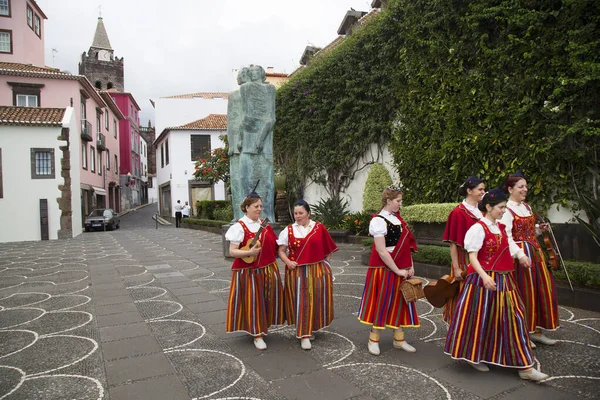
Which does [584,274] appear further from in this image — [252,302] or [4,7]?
[4,7]

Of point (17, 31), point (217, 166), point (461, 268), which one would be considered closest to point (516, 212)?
point (461, 268)

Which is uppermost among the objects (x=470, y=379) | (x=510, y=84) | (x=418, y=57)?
(x=418, y=57)

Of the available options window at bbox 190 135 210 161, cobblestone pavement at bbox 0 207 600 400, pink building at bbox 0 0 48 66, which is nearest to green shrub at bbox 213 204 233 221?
window at bbox 190 135 210 161

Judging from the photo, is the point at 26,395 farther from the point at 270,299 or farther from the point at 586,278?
the point at 586,278

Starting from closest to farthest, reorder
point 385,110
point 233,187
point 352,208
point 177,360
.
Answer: point 177,360 → point 233,187 → point 385,110 → point 352,208

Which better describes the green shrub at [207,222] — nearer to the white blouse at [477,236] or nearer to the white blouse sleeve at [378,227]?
the white blouse sleeve at [378,227]

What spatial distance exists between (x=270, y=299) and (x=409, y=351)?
1.36 metres

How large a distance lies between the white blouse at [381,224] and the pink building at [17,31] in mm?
33165

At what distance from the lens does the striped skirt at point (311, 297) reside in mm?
3875

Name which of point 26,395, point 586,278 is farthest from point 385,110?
point 26,395

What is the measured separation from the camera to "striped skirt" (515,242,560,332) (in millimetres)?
3779

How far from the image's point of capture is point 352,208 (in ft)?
44.1

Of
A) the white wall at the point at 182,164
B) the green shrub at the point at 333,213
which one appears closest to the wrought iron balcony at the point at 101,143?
the white wall at the point at 182,164

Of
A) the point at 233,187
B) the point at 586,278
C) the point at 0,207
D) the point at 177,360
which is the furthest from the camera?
the point at 0,207
